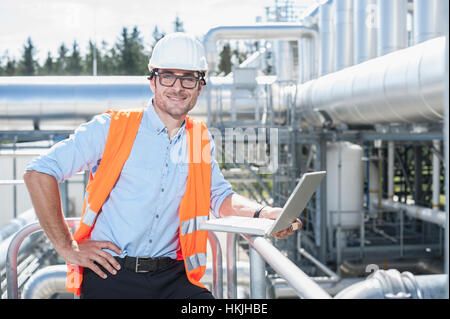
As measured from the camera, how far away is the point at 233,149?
7801 mm

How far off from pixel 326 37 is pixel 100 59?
1069 inches

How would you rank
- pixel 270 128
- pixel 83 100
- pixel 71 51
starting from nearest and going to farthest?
pixel 270 128 → pixel 83 100 → pixel 71 51

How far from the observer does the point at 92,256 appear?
1.73 metres

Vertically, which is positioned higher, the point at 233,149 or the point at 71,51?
the point at 71,51

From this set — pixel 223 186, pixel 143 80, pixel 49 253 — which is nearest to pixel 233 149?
pixel 143 80

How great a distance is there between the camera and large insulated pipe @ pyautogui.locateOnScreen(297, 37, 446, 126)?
14.3 feet

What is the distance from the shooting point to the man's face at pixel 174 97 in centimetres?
190

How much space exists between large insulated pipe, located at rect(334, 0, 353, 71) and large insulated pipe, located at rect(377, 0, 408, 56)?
50.5 inches

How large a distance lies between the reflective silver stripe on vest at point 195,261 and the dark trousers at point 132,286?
0.26 feet

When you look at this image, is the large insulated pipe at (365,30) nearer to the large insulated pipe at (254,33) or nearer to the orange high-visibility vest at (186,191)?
the large insulated pipe at (254,33)
